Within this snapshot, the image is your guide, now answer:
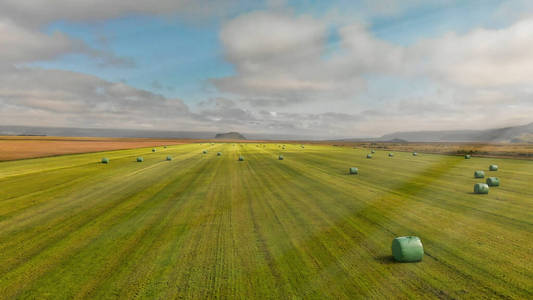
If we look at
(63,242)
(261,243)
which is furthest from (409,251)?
(63,242)

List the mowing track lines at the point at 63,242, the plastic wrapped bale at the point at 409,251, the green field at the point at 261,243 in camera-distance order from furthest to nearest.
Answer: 1. the plastic wrapped bale at the point at 409,251
2. the mowing track lines at the point at 63,242
3. the green field at the point at 261,243

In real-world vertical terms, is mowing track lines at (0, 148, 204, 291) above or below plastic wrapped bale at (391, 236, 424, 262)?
below

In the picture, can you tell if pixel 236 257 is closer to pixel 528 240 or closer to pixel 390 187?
pixel 528 240

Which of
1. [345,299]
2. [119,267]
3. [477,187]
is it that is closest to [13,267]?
[119,267]

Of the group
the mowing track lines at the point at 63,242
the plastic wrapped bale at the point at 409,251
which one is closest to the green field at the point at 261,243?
the mowing track lines at the point at 63,242

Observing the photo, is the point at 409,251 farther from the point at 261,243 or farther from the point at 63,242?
the point at 63,242

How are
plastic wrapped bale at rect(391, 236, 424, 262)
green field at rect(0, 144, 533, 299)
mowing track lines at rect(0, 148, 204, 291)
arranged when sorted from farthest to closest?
1. plastic wrapped bale at rect(391, 236, 424, 262)
2. mowing track lines at rect(0, 148, 204, 291)
3. green field at rect(0, 144, 533, 299)

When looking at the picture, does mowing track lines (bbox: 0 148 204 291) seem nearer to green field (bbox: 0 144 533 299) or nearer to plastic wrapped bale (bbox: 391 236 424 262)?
green field (bbox: 0 144 533 299)

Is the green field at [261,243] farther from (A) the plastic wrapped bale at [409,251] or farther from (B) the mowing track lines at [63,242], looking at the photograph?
(A) the plastic wrapped bale at [409,251]

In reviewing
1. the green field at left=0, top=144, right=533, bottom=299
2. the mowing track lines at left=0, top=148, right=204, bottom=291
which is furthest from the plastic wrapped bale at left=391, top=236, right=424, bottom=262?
the mowing track lines at left=0, top=148, right=204, bottom=291
